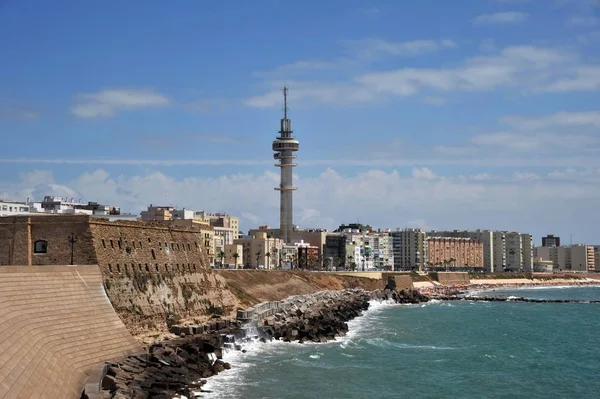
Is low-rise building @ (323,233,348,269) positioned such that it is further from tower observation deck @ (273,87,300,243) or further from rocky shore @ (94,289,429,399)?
rocky shore @ (94,289,429,399)

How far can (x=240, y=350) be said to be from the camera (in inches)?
2079

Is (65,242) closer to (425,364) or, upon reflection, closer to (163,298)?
(163,298)

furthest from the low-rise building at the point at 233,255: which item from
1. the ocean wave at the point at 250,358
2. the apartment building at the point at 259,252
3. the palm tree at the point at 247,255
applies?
the ocean wave at the point at 250,358

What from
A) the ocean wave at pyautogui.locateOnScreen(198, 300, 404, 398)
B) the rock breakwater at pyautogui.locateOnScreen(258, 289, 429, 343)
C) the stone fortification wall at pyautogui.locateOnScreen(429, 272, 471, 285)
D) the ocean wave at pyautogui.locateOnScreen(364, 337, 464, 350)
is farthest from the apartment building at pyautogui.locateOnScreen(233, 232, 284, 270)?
the ocean wave at pyautogui.locateOnScreen(364, 337, 464, 350)

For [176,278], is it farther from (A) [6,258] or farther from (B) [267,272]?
(B) [267,272]

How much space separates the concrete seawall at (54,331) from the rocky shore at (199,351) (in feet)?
4.96

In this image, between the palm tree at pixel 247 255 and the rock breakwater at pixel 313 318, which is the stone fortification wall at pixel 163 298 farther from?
the palm tree at pixel 247 255

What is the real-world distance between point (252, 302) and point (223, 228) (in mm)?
83608

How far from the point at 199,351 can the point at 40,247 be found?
1203 cm

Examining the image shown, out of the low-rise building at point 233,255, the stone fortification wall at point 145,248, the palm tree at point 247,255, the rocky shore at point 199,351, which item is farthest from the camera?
the palm tree at point 247,255

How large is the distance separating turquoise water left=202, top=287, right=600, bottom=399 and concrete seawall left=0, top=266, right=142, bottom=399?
627cm

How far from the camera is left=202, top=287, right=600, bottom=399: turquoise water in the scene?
41.8 metres

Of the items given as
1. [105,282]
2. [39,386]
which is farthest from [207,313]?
[39,386]

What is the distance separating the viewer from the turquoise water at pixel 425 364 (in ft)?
137
